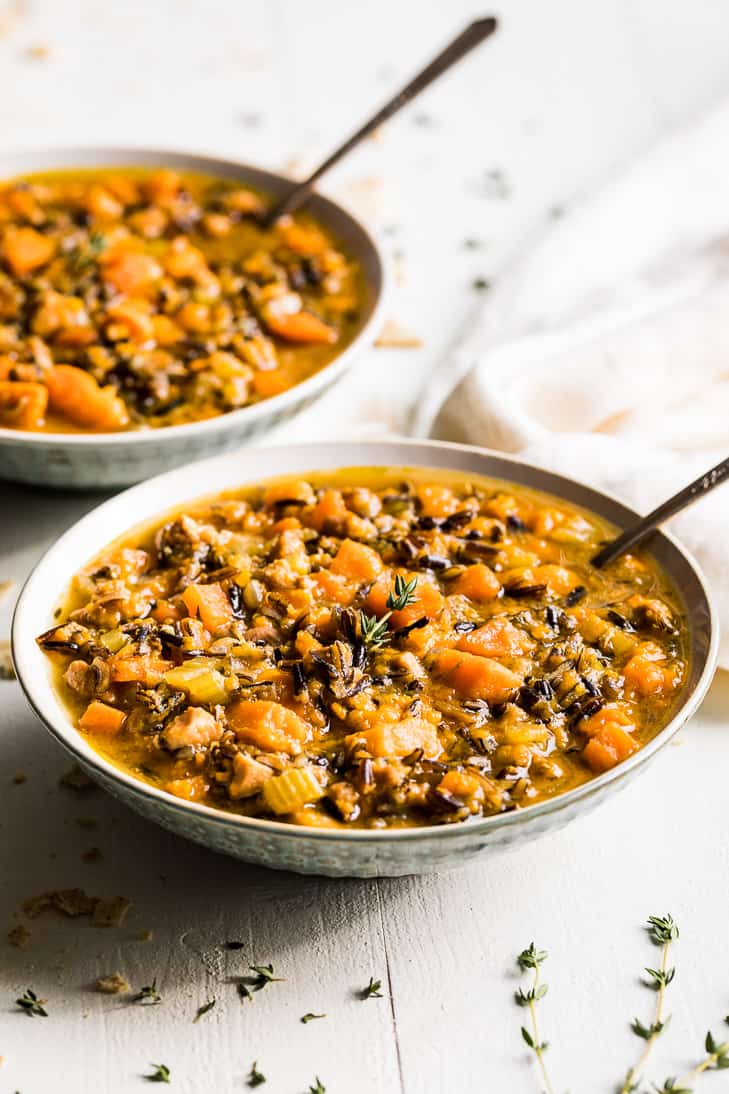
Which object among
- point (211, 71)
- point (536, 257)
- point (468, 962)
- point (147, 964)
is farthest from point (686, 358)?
point (211, 71)

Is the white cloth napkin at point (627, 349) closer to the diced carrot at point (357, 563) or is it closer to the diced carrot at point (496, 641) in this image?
the diced carrot at point (496, 641)

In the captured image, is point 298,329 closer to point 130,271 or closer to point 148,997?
point 130,271

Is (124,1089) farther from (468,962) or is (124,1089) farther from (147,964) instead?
(468,962)

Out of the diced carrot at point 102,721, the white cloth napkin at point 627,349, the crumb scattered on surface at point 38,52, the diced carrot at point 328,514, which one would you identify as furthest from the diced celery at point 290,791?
the crumb scattered on surface at point 38,52

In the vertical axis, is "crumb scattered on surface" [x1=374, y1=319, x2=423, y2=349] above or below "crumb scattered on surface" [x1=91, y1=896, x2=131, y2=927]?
above

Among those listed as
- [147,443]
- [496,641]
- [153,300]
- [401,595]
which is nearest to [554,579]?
Answer: [496,641]

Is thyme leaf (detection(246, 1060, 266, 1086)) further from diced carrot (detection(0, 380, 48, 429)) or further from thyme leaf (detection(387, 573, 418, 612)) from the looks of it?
diced carrot (detection(0, 380, 48, 429))

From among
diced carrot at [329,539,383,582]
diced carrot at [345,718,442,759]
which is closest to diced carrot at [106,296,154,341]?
diced carrot at [329,539,383,582]
